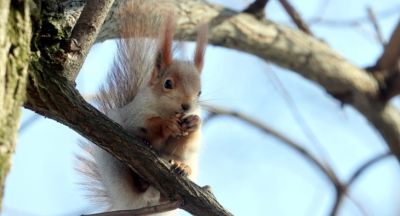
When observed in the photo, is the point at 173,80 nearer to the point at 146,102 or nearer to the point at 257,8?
the point at 146,102

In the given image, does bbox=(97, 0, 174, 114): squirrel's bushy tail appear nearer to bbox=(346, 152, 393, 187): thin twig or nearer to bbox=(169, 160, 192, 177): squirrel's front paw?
bbox=(169, 160, 192, 177): squirrel's front paw

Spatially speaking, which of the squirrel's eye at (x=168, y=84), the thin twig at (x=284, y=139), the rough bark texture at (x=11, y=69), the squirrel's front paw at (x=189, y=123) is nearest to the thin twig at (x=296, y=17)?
the thin twig at (x=284, y=139)

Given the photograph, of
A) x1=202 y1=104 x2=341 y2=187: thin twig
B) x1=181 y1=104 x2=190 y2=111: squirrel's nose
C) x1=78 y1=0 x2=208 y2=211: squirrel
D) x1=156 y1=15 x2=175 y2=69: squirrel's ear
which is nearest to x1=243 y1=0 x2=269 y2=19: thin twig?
x1=202 y1=104 x2=341 y2=187: thin twig

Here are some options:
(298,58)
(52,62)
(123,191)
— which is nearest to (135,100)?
(123,191)

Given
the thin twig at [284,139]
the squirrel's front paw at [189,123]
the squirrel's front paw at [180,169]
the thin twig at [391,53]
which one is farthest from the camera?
the thin twig at [284,139]

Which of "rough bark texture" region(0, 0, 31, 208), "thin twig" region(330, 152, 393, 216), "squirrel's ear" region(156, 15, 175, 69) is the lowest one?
"thin twig" region(330, 152, 393, 216)

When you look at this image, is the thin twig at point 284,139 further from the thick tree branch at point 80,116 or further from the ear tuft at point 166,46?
the thick tree branch at point 80,116

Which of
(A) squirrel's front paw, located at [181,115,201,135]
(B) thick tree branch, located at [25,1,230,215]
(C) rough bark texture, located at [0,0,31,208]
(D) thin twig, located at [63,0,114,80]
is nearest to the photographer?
(C) rough bark texture, located at [0,0,31,208]

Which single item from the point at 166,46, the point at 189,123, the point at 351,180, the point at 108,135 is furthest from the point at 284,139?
the point at 108,135
